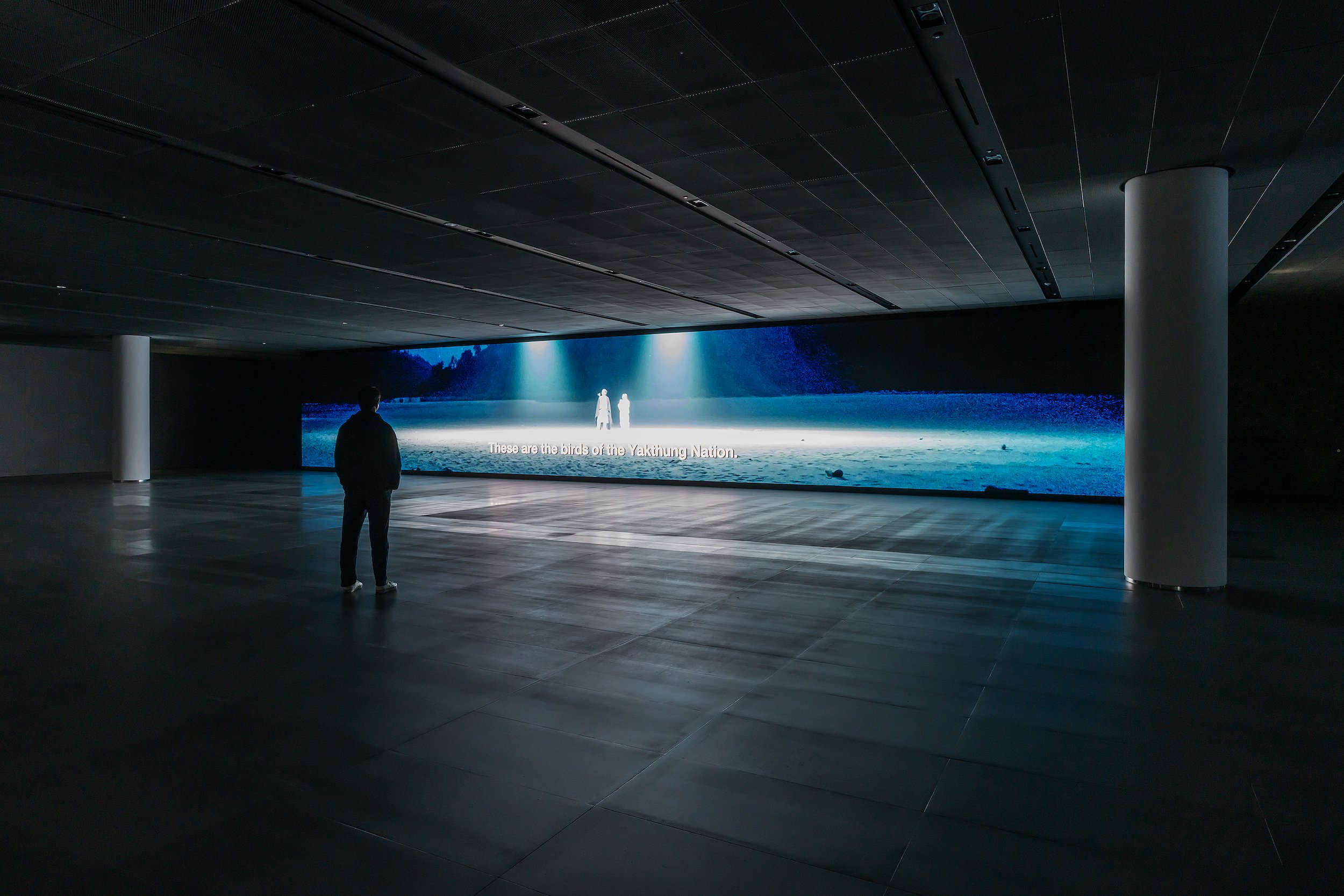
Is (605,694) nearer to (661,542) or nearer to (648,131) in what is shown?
(648,131)

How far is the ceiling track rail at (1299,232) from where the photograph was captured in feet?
27.4

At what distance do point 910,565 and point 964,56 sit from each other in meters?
5.17

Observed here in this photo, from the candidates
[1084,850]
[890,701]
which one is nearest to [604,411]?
[890,701]

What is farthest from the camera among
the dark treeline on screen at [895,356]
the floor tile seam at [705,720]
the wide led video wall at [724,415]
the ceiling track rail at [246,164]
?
the wide led video wall at [724,415]

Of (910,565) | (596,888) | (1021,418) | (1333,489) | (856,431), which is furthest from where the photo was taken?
(856,431)

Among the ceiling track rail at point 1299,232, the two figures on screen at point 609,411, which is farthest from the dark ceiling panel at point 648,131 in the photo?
the two figures on screen at point 609,411

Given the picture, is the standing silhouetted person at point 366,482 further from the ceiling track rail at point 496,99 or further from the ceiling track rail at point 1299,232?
the ceiling track rail at point 1299,232

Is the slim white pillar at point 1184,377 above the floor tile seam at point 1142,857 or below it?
above

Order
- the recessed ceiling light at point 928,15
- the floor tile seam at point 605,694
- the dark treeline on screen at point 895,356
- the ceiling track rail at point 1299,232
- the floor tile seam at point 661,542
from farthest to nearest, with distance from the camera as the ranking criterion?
the dark treeline on screen at point 895,356 → the floor tile seam at point 661,542 → the ceiling track rail at point 1299,232 → the recessed ceiling light at point 928,15 → the floor tile seam at point 605,694

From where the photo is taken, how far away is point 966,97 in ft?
19.4

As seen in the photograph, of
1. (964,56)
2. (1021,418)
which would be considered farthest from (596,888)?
(1021,418)

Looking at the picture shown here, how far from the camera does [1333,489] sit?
15734mm

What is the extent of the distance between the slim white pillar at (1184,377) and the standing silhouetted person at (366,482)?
22.4 feet

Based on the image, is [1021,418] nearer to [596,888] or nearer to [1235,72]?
[1235,72]
